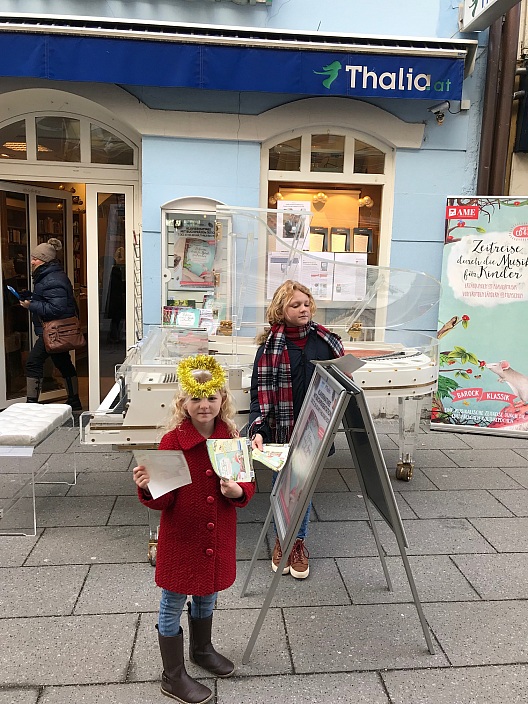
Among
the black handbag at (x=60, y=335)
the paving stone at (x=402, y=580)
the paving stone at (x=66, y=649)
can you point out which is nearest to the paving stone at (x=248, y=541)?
the paving stone at (x=402, y=580)

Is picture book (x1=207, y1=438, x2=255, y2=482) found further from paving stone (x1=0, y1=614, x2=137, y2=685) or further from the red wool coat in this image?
paving stone (x1=0, y1=614, x2=137, y2=685)

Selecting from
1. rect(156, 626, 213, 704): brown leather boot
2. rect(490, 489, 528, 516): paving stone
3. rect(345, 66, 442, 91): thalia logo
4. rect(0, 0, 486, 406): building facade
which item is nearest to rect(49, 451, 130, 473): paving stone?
rect(0, 0, 486, 406): building facade

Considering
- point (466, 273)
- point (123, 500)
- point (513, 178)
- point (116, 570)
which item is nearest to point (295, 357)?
point (116, 570)

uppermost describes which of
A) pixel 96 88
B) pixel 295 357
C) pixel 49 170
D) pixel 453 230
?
pixel 96 88

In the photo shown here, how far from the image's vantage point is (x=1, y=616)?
2.87 metres

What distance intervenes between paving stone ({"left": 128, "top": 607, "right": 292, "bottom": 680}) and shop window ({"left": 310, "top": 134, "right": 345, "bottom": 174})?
4601 millimetres

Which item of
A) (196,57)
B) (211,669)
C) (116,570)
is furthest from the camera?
(196,57)

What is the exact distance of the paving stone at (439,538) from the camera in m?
3.64

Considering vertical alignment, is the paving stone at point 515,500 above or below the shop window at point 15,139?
below

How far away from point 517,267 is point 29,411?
4.60 meters

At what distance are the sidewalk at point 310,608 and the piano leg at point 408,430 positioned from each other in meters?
0.18

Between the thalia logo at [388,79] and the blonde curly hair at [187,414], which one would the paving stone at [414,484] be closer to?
the blonde curly hair at [187,414]

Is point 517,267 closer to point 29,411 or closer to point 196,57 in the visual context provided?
point 196,57

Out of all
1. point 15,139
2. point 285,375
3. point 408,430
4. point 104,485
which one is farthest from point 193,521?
point 15,139
